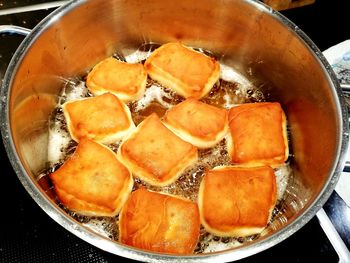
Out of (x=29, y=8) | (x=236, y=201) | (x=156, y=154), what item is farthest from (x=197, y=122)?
(x=29, y=8)

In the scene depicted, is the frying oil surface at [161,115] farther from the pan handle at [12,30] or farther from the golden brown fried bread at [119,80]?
the pan handle at [12,30]

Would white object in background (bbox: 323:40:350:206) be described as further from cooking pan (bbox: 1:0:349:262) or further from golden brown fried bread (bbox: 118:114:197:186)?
golden brown fried bread (bbox: 118:114:197:186)

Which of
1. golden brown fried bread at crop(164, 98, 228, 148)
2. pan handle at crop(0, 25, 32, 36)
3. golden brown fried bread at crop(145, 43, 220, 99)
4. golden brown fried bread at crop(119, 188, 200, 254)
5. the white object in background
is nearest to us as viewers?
golden brown fried bread at crop(119, 188, 200, 254)

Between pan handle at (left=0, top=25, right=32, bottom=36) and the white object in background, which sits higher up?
pan handle at (left=0, top=25, right=32, bottom=36)

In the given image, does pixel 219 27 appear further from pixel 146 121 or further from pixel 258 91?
pixel 146 121

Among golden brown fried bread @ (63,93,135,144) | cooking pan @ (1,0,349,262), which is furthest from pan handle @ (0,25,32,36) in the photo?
golden brown fried bread @ (63,93,135,144)

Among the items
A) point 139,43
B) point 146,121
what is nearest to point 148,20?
point 139,43

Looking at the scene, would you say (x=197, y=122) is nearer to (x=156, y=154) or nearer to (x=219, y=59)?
(x=156, y=154)
